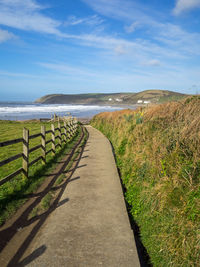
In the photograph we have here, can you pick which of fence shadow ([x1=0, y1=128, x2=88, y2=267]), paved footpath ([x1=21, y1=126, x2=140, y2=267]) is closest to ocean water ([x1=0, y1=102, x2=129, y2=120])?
fence shadow ([x1=0, y1=128, x2=88, y2=267])

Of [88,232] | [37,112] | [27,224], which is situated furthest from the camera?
[37,112]

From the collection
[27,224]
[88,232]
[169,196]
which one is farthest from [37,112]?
[169,196]

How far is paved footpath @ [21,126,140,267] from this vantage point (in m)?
3.05

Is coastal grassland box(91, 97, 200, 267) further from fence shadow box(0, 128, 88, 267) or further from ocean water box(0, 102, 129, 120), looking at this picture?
ocean water box(0, 102, 129, 120)

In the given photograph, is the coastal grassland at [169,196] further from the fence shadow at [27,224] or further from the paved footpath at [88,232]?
the fence shadow at [27,224]

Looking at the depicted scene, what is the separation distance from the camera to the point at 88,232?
3717mm

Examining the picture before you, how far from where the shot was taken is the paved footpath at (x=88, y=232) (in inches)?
120

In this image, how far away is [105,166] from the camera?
813 centimetres

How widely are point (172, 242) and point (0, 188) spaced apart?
4.46m

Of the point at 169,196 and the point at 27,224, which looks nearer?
the point at 169,196

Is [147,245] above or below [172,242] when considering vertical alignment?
below

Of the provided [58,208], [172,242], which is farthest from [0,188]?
[172,242]

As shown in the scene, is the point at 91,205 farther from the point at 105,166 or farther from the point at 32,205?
the point at 105,166

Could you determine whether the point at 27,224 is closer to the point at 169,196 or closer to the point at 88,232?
the point at 88,232
